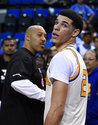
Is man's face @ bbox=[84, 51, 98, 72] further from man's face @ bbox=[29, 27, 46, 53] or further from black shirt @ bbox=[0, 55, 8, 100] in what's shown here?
black shirt @ bbox=[0, 55, 8, 100]

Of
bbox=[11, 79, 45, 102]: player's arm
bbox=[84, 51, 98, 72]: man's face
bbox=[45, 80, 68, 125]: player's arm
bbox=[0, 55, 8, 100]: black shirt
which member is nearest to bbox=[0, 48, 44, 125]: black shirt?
bbox=[11, 79, 45, 102]: player's arm

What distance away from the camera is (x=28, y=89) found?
9.16 feet

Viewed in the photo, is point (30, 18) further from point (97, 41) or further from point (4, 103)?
point (4, 103)

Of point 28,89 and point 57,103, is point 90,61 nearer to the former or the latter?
point 28,89

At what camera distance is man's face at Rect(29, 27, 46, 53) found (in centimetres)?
318

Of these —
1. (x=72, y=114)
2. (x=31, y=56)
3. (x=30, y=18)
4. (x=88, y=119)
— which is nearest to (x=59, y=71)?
(x=72, y=114)

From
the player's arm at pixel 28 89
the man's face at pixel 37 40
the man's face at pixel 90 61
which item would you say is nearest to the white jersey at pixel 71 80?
the player's arm at pixel 28 89

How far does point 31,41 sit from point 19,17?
7.80m

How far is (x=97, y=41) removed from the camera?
23.6 feet

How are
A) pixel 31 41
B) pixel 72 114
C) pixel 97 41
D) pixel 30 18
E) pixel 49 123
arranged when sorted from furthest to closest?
pixel 30 18, pixel 97 41, pixel 31 41, pixel 72 114, pixel 49 123

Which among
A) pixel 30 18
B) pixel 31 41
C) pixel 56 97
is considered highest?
pixel 30 18

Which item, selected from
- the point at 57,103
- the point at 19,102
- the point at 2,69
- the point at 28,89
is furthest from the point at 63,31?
the point at 2,69

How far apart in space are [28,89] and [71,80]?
0.95 metres

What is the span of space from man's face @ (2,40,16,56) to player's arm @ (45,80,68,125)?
326cm
